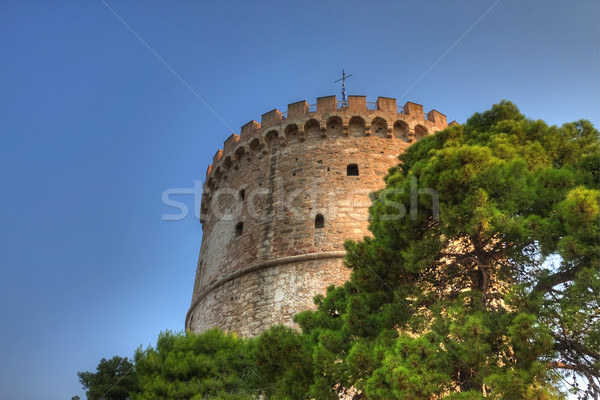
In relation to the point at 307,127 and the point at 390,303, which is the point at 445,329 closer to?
the point at 390,303

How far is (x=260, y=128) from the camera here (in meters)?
12.7

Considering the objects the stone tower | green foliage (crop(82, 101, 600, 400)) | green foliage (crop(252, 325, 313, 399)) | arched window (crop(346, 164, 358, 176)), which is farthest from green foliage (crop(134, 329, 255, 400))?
arched window (crop(346, 164, 358, 176))

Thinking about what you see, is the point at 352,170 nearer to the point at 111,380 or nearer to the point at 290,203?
the point at 290,203

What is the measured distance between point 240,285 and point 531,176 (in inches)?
268

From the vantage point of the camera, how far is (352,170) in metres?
11.4

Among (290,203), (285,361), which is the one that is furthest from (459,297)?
(290,203)

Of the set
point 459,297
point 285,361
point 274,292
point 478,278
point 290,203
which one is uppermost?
point 290,203

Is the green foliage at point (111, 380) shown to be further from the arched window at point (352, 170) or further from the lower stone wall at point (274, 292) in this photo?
the arched window at point (352, 170)

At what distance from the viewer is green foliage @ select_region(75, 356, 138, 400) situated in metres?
8.16

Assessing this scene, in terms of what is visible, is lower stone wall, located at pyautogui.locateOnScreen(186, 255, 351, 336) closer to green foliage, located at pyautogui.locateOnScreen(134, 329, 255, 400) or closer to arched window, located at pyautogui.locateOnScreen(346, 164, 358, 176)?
green foliage, located at pyautogui.locateOnScreen(134, 329, 255, 400)

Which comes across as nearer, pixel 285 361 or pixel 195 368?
pixel 285 361

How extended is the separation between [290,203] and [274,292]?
81.5 inches

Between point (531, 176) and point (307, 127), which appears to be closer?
point (531, 176)

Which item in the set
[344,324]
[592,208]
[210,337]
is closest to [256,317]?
[210,337]
